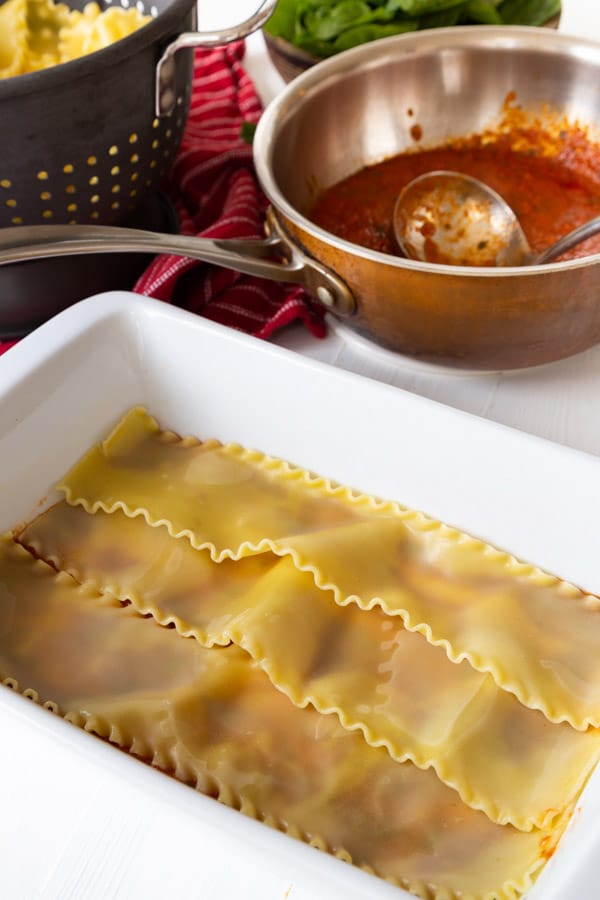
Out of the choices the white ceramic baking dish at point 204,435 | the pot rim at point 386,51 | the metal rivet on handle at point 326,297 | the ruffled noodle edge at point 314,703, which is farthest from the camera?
the pot rim at point 386,51

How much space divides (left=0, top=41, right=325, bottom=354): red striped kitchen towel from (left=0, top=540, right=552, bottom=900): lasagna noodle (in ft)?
1.72

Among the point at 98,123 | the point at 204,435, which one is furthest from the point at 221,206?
the point at 204,435

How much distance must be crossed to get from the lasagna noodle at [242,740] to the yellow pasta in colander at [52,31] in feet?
2.62

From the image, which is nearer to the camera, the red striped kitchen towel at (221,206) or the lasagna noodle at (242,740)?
the lasagna noodle at (242,740)

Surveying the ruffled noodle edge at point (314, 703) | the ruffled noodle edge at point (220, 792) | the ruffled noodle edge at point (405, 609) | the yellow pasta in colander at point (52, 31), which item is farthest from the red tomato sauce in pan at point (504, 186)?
the ruffled noodle edge at point (220, 792)

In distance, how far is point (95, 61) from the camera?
46.4 inches

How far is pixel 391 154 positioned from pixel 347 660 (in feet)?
3.12

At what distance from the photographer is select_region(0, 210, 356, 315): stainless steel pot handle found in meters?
1.13

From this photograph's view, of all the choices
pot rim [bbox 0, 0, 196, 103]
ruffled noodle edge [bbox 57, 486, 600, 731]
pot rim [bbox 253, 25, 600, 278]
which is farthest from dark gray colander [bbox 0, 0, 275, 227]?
ruffled noodle edge [bbox 57, 486, 600, 731]

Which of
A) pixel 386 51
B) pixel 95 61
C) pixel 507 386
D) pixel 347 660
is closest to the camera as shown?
pixel 347 660

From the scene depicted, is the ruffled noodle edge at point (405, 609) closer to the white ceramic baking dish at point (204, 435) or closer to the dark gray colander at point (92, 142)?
the white ceramic baking dish at point (204, 435)

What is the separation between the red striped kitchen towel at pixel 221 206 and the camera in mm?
1419

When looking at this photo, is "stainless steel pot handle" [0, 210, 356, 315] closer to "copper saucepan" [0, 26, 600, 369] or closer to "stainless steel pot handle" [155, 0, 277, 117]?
"copper saucepan" [0, 26, 600, 369]

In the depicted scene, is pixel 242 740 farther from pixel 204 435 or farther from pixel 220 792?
pixel 204 435
